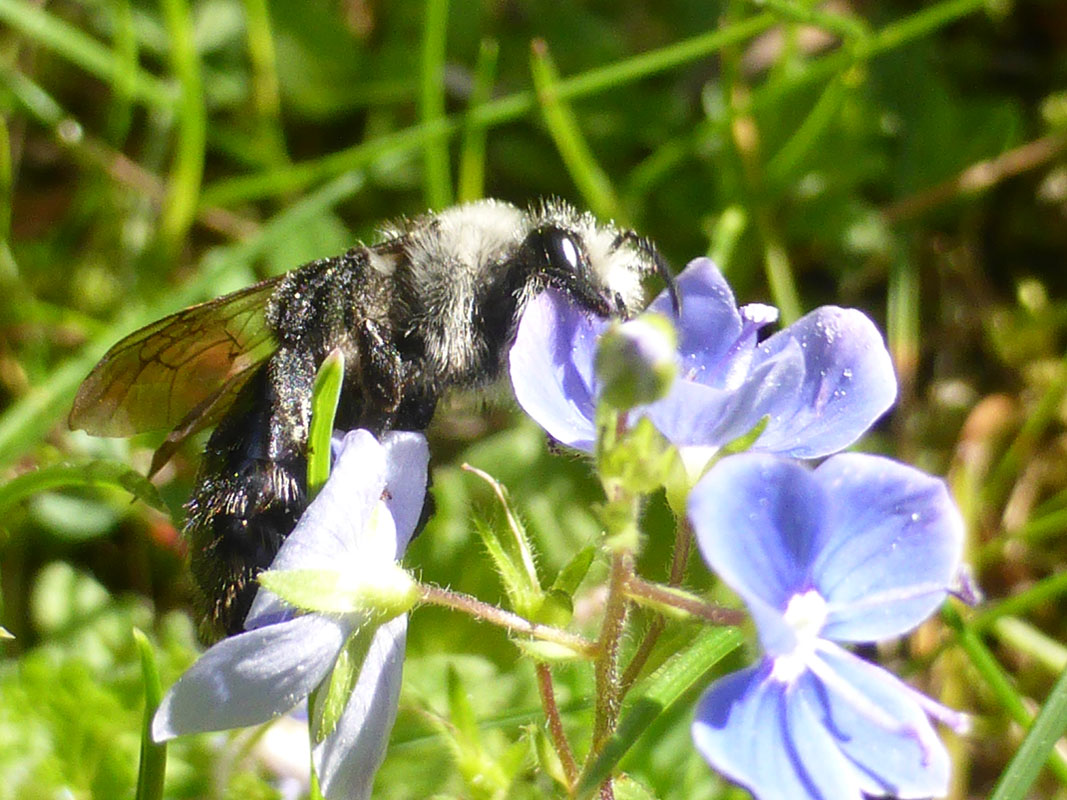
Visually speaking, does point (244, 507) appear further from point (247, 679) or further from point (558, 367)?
point (558, 367)

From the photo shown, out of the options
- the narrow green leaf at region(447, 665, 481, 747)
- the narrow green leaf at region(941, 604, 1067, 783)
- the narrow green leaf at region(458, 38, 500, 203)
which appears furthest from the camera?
the narrow green leaf at region(458, 38, 500, 203)

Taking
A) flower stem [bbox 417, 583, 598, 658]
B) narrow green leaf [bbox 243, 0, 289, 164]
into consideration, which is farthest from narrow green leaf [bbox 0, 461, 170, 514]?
narrow green leaf [bbox 243, 0, 289, 164]

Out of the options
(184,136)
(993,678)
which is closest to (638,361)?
(993,678)

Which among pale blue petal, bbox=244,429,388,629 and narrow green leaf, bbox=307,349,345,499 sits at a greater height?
narrow green leaf, bbox=307,349,345,499

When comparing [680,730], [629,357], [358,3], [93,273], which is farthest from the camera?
[358,3]

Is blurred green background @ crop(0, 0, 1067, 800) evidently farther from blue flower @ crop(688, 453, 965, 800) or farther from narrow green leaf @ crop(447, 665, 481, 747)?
blue flower @ crop(688, 453, 965, 800)

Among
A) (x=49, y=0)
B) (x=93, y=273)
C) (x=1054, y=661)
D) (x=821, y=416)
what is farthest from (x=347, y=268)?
(x=49, y=0)

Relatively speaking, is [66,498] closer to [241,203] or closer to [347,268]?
[241,203]
